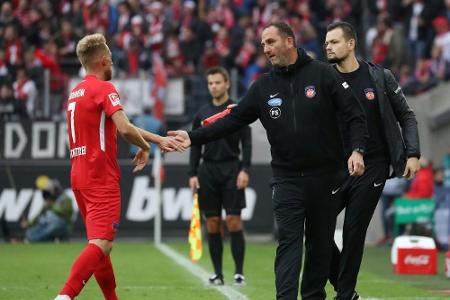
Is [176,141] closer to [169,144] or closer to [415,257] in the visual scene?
[169,144]

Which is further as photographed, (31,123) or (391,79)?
(31,123)

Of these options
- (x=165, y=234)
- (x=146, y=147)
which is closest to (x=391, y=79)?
(x=146, y=147)

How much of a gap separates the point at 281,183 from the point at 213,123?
2.47ft

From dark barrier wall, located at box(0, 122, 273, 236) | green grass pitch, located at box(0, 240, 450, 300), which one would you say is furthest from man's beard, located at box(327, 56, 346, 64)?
dark barrier wall, located at box(0, 122, 273, 236)

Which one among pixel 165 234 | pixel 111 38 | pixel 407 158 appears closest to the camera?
pixel 407 158

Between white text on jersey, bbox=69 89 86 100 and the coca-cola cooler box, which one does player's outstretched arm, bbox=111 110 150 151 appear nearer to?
white text on jersey, bbox=69 89 86 100

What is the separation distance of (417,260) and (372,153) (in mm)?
5565

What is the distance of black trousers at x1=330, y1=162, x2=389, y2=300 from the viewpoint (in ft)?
31.6

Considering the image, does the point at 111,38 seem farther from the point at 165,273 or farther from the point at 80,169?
the point at 80,169

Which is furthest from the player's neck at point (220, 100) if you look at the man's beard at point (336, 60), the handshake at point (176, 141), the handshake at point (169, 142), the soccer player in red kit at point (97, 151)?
the soccer player in red kit at point (97, 151)

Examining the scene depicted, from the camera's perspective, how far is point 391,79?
9758mm

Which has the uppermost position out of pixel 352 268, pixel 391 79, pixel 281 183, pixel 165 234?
pixel 391 79

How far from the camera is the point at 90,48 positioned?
892cm

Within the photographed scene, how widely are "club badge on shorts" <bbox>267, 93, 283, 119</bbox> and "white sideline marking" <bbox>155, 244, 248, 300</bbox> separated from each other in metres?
2.91
